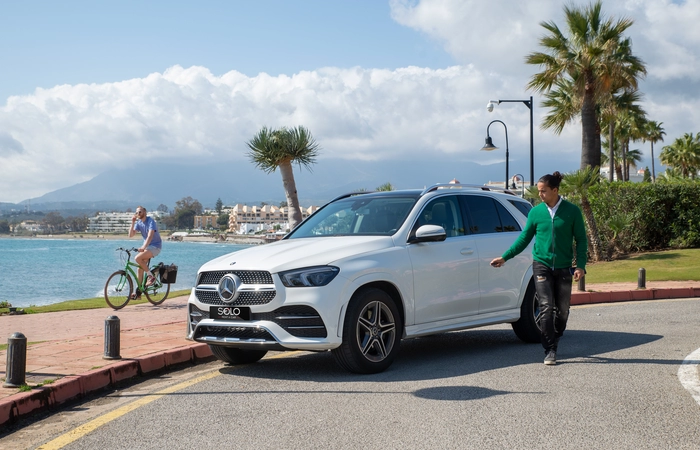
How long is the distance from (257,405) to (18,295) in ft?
112

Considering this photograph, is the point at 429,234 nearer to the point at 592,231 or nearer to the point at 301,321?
the point at 301,321

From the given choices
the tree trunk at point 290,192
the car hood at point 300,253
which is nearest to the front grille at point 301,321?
the car hood at point 300,253

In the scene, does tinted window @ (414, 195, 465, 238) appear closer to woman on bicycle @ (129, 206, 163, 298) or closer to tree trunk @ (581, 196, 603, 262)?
woman on bicycle @ (129, 206, 163, 298)

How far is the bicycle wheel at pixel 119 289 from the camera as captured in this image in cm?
1606

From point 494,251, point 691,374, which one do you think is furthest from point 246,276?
point 691,374

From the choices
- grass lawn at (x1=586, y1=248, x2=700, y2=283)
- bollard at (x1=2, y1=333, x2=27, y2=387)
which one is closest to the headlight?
bollard at (x1=2, y1=333, x2=27, y2=387)

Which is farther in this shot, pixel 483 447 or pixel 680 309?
pixel 680 309

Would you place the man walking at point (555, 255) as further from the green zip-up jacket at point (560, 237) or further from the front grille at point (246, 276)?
the front grille at point (246, 276)

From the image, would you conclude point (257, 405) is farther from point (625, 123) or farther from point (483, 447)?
point (625, 123)

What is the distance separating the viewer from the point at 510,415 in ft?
18.9

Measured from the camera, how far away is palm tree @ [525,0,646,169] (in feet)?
100

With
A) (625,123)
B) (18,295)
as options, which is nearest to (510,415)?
(18,295)

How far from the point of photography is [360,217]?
8625 millimetres

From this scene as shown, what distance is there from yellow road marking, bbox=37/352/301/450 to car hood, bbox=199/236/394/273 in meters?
1.08
